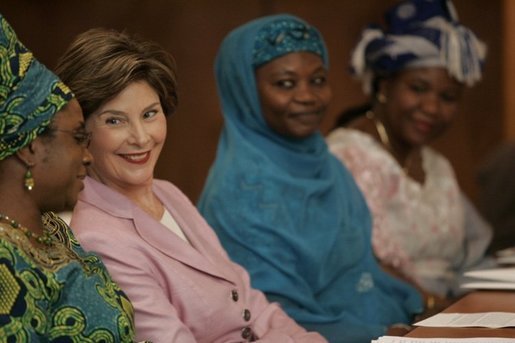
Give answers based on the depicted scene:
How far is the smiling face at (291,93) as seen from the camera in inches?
155

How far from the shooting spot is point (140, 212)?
2.86m

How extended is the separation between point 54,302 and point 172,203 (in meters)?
0.90

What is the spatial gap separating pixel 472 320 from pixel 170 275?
77 cm

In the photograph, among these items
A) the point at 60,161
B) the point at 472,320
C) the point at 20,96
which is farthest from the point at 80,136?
the point at 472,320

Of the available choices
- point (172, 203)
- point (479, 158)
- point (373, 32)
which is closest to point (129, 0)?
point (373, 32)

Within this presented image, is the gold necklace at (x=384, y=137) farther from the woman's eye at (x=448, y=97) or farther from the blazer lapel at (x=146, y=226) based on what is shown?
the blazer lapel at (x=146, y=226)

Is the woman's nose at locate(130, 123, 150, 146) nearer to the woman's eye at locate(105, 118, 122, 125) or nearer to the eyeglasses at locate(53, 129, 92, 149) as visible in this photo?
the woman's eye at locate(105, 118, 122, 125)

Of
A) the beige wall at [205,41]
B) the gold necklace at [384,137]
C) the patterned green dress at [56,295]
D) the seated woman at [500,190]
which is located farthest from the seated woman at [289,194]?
the beige wall at [205,41]

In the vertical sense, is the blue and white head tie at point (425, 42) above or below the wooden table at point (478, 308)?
above

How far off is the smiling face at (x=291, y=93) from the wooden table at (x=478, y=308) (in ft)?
3.02

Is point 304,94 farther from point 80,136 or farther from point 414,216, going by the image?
point 80,136

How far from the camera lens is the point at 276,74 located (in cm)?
395

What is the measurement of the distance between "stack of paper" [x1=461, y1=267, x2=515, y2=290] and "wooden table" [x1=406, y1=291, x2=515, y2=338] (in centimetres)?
2

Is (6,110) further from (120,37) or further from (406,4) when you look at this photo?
(406,4)
